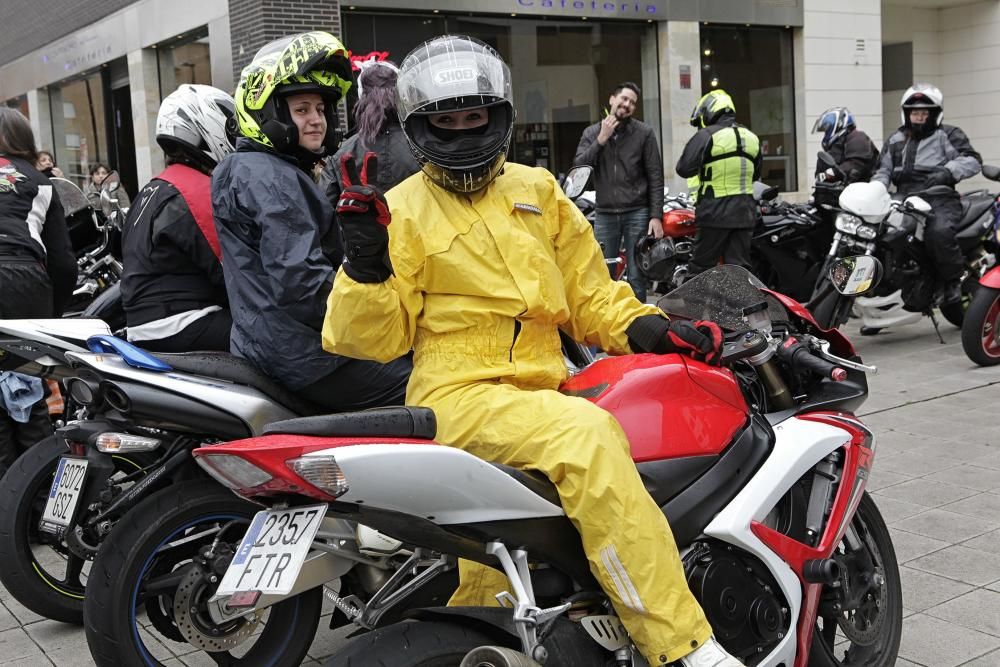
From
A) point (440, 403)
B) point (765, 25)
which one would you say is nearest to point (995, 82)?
point (765, 25)

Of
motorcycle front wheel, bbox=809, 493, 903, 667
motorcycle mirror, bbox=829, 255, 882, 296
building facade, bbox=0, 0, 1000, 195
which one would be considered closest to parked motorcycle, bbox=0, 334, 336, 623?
motorcycle front wheel, bbox=809, 493, 903, 667

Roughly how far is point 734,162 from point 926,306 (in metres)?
1.91

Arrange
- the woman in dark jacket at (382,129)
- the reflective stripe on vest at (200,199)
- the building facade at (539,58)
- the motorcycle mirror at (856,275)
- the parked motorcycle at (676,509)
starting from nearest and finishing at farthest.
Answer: the parked motorcycle at (676,509)
the reflective stripe on vest at (200,199)
the woman in dark jacket at (382,129)
the motorcycle mirror at (856,275)
the building facade at (539,58)

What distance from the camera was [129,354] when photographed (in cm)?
339

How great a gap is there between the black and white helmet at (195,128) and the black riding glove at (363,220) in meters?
1.72

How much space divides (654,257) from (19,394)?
18.7 ft

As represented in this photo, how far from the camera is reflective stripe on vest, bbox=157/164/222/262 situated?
12.6 feet

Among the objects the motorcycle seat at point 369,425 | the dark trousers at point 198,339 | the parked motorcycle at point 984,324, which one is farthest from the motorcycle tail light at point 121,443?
the parked motorcycle at point 984,324


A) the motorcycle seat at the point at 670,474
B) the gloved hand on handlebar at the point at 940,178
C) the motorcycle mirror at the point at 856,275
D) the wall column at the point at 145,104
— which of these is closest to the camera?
the motorcycle seat at the point at 670,474

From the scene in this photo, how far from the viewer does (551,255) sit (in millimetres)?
3039

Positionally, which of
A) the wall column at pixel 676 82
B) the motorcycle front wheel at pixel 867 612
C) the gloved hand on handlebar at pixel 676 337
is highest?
the wall column at pixel 676 82

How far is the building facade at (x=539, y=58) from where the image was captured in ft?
48.4

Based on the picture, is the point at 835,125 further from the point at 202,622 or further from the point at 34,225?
the point at 202,622

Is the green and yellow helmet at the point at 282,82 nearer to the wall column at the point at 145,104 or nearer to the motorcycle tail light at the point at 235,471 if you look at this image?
the motorcycle tail light at the point at 235,471
